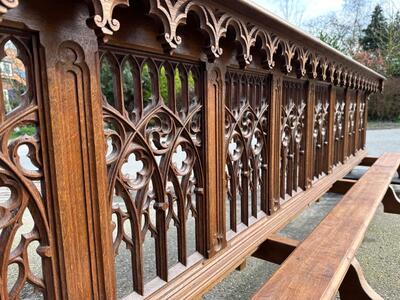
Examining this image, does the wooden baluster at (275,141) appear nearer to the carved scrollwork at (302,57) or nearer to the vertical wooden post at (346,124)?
the carved scrollwork at (302,57)

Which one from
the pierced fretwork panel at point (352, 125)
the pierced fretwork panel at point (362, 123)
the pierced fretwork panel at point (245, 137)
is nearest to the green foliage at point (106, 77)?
the pierced fretwork panel at point (245, 137)

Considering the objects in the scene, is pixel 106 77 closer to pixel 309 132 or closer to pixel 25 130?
pixel 25 130

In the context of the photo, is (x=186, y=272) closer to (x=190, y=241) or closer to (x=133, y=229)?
(x=133, y=229)

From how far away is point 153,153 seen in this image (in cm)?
114

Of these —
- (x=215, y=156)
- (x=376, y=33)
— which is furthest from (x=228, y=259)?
(x=376, y=33)

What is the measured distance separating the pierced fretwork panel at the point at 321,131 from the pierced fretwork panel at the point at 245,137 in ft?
3.51

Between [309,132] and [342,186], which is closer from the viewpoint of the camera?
[309,132]

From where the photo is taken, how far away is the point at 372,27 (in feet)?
66.2

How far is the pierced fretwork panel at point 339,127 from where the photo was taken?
3.45m

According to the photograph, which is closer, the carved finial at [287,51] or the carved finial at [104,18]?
the carved finial at [104,18]

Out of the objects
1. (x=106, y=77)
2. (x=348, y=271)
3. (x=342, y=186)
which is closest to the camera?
(x=348, y=271)

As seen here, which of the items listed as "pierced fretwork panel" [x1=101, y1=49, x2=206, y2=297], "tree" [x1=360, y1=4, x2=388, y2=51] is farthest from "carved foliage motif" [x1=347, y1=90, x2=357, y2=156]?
"tree" [x1=360, y1=4, x2=388, y2=51]

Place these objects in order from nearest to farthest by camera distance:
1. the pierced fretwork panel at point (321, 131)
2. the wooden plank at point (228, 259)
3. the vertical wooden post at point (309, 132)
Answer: the wooden plank at point (228, 259) < the vertical wooden post at point (309, 132) < the pierced fretwork panel at point (321, 131)

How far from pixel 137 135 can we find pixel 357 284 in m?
1.43
